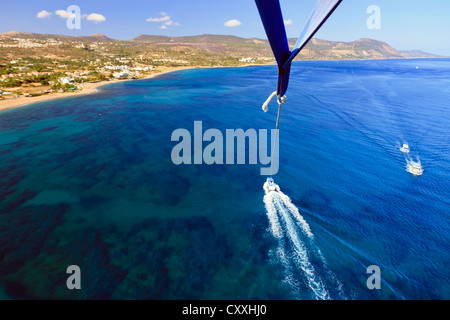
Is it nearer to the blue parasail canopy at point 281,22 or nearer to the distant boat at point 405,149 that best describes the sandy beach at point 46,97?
the blue parasail canopy at point 281,22

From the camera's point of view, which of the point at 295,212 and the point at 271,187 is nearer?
the point at 295,212

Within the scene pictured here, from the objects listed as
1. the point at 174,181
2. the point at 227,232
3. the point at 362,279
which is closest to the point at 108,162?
the point at 174,181

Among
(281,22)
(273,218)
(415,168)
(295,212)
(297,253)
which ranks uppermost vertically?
(281,22)

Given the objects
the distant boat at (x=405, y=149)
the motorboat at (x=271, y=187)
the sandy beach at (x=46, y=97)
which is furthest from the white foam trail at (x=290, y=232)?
the sandy beach at (x=46, y=97)

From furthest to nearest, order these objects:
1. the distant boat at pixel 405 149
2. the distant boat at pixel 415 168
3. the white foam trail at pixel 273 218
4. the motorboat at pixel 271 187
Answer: the distant boat at pixel 405 149 < the distant boat at pixel 415 168 < the motorboat at pixel 271 187 < the white foam trail at pixel 273 218

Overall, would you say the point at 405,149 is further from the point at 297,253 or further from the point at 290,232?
the point at 297,253

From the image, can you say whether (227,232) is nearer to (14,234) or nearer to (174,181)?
(174,181)

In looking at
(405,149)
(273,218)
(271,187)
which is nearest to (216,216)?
(273,218)
